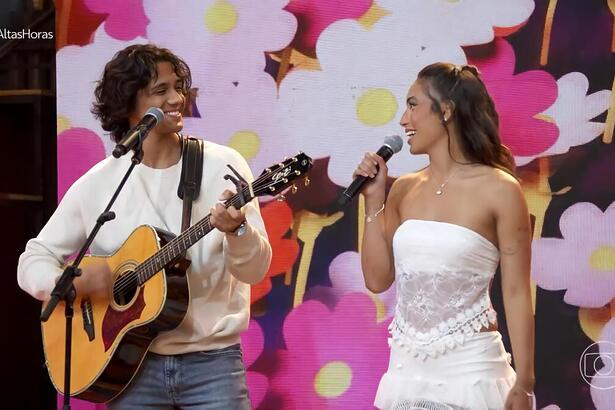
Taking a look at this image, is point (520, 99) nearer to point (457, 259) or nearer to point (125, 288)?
point (457, 259)

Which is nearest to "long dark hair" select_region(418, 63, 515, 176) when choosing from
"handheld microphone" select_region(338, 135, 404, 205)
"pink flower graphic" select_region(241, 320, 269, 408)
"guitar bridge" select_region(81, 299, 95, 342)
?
"handheld microphone" select_region(338, 135, 404, 205)

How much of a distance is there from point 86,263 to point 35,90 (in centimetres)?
128

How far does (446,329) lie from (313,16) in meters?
1.82

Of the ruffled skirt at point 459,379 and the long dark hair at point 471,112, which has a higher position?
the long dark hair at point 471,112

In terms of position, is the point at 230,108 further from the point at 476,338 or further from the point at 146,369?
the point at 476,338

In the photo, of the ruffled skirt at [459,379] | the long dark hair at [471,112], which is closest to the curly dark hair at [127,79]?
the long dark hair at [471,112]

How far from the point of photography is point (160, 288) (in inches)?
119

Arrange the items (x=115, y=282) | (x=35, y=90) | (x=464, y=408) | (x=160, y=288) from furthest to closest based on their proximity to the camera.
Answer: (x=35, y=90)
(x=115, y=282)
(x=160, y=288)
(x=464, y=408)

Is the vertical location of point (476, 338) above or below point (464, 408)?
above

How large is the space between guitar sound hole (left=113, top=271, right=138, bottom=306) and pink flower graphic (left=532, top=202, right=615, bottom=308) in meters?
1.68

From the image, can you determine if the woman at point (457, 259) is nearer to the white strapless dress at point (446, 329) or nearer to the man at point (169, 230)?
the white strapless dress at point (446, 329)

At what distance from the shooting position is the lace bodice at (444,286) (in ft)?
8.82

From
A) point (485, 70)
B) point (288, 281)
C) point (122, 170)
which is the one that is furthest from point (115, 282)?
point (485, 70)

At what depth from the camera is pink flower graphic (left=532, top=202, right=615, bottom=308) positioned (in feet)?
12.9
